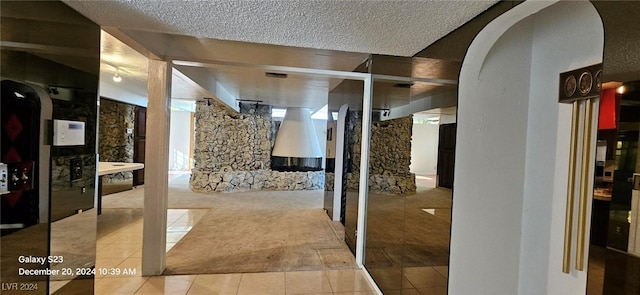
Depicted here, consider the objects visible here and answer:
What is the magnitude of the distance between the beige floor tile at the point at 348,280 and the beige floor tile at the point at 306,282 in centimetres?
6

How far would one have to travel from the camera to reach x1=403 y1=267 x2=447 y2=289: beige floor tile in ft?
5.61

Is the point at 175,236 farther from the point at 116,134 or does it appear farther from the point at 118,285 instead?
the point at 116,134

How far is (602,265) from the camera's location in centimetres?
89

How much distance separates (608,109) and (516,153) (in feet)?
1.38

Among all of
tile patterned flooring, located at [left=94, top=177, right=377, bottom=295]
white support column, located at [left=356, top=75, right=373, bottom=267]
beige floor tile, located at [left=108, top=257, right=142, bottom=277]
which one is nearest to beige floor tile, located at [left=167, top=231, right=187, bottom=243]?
tile patterned flooring, located at [left=94, top=177, right=377, bottom=295]

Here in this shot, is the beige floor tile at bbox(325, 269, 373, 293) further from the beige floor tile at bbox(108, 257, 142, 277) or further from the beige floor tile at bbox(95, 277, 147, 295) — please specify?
the beige floor tile at bbox(108, 257, 142, 277)

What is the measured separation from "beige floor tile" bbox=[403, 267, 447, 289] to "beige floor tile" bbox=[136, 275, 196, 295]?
6.14ft

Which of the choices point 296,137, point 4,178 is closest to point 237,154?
point 296,137

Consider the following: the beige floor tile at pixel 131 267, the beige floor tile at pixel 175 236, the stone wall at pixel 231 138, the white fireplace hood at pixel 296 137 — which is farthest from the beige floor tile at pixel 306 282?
the white fireplace hood at pixel 296 137

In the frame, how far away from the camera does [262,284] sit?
244 centimetres

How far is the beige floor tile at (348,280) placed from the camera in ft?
7.98

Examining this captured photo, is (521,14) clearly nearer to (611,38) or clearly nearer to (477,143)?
(611,38)

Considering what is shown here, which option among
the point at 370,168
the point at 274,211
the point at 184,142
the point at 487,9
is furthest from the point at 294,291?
the point at 184,142

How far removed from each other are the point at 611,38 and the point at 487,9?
21.0 inches
